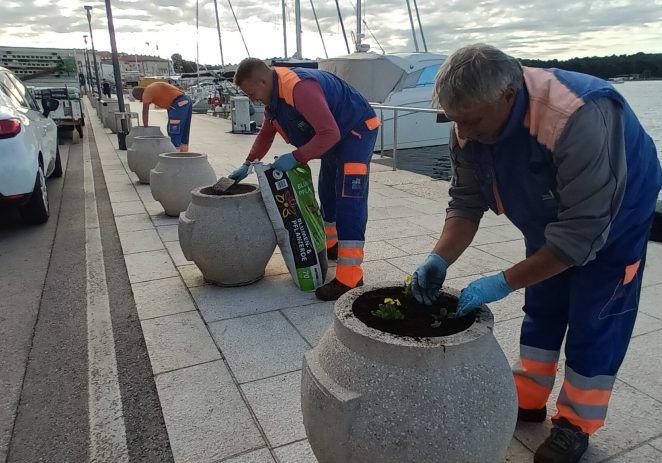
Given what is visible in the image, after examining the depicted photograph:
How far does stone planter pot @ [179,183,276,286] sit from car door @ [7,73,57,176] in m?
3.91

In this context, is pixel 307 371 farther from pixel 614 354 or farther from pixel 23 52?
pixel 23 52

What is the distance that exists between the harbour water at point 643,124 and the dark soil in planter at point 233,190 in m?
2.99

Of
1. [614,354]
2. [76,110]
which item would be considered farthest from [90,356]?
[76,110]

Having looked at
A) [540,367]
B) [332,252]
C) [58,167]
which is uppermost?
[540,367]

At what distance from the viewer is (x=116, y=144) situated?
15898 mm

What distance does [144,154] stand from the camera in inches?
356

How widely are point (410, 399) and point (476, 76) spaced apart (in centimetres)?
107

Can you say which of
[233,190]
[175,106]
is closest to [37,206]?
[233,190]

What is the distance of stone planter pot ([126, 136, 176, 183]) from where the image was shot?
29.7 ft

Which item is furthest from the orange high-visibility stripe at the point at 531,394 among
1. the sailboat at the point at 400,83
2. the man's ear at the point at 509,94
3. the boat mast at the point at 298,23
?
the boat mast at the point at 298,23

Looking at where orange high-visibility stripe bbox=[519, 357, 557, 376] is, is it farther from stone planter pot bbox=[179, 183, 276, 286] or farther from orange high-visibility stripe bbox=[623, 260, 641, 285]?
stone planter pot bbox=[179, 183, 276, 286]

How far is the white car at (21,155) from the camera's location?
227 inches

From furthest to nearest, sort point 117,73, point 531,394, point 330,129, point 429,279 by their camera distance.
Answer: point 117,73, point 330,129, point 531,394, point 429,279

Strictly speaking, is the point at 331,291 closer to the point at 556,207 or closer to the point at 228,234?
the point at 228,234
